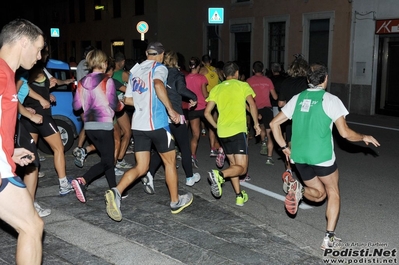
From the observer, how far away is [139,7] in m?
29.4

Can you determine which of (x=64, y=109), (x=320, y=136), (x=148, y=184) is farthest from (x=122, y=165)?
(x=320, y=136)

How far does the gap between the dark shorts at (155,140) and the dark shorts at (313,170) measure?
5.13 ft

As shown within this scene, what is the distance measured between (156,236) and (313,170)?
1740 mm

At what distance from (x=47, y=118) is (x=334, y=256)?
3.87m

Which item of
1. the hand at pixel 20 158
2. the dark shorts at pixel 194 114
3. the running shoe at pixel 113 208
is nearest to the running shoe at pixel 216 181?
the running shoe at pixel 113 208

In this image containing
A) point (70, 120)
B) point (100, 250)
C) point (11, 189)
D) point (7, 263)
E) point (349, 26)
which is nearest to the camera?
point (11, 189)

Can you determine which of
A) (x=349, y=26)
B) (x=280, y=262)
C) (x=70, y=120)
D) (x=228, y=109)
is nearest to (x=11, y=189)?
(x=280, y=262)

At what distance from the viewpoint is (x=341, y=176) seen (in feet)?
28.3

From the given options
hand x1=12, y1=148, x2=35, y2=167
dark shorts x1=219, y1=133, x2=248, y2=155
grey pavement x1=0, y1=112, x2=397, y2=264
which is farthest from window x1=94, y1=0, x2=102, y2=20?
hand x1=12, y1=148, x2=35, y2=167

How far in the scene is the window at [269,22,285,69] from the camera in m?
21.7

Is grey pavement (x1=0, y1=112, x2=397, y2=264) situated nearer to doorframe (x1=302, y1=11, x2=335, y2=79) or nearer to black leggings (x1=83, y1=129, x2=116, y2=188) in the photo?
black leggings (x1=83, y1=129, x2=116, y2=188)

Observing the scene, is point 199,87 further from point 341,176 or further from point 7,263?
point 7,263

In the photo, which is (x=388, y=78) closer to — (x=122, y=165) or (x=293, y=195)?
(x=122, y=165)

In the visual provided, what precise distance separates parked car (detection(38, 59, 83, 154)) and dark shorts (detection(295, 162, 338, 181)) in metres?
5.91
